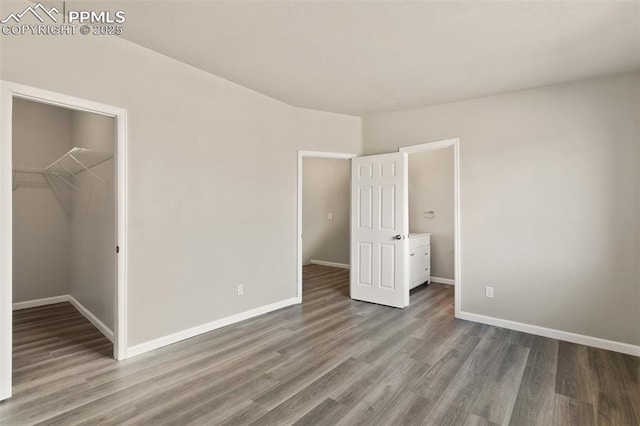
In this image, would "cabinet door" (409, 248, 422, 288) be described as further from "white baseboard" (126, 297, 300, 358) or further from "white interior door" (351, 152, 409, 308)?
"white baseboard" (126, 297, 300, 358)

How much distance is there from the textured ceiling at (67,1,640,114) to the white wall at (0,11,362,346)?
0.98ft

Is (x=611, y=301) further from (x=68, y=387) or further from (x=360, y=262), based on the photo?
(x=68, y=387)

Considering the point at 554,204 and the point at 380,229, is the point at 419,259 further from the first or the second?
the point at 554,204

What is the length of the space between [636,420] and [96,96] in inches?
Result: 179

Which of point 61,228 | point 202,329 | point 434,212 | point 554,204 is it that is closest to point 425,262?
point 434,212

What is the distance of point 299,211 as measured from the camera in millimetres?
4336

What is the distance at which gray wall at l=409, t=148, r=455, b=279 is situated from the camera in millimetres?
5457

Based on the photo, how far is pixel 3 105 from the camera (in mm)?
2068

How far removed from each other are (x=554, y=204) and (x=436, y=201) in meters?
2.39

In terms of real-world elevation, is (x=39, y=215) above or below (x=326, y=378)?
above

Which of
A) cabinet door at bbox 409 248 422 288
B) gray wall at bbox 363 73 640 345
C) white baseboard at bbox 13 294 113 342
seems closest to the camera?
gray wall at bbox 363 73 640 345

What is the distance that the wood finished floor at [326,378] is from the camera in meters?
1.98

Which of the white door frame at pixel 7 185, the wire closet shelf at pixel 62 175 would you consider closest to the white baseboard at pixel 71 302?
the white door frame at pixel 7 185

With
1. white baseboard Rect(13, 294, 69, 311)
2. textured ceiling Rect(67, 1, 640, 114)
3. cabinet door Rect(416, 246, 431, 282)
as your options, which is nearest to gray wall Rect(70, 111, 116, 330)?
white baseboard Rect(13, 294, 69, 311)
